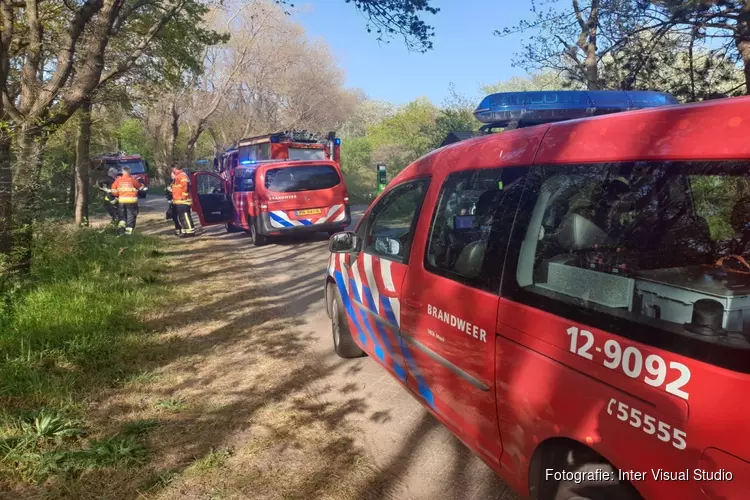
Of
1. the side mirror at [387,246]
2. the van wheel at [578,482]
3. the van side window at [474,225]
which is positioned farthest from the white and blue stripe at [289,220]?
the van wheel at [578,482]

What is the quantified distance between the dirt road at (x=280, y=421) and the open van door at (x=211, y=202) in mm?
7066

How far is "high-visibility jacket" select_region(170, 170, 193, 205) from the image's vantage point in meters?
12.3

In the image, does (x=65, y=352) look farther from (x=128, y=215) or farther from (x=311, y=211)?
(x=128, y=215)

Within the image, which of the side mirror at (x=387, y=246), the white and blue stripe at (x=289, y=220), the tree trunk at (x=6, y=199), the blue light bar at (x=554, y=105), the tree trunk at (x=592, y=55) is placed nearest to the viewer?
the side mirror at (x=387, y=246)

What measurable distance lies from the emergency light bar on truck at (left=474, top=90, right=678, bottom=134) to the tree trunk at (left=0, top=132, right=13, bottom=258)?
17.2 ft

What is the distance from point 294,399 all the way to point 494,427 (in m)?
1.95

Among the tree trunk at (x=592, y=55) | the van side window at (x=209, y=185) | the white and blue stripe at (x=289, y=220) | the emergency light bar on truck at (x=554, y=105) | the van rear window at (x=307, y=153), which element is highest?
the tree trunk at (x=592, y=55)

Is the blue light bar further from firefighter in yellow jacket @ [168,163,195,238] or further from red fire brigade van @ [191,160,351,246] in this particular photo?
firefighter in yellow jacket @ [168,163,195,238]

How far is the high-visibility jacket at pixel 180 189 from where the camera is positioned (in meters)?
12.3

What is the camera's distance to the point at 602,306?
1712 millimetres

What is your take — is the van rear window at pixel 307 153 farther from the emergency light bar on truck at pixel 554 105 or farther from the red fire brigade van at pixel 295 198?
the emergency light bar on truck at pixel 554 105

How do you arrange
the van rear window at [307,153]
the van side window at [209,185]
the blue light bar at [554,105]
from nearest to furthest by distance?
the blue light bar at [554,105]
the van side window at [209,185]
the van rear window at [307,153]

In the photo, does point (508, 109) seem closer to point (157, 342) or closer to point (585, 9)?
point (157, 342)

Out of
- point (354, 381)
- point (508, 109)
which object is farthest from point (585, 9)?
point (354, 381)
